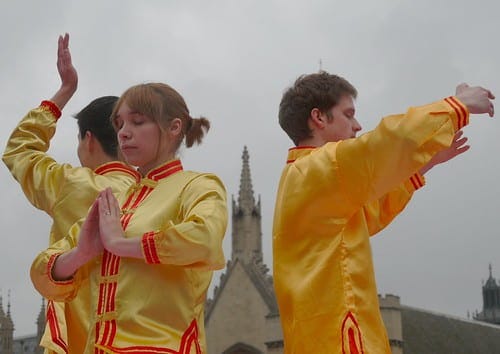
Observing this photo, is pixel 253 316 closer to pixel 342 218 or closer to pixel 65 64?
pixel 65 64

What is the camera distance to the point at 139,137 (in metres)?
3.58

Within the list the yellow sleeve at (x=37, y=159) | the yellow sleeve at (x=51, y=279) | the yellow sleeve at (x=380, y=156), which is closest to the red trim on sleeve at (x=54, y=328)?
the yellow sleeve at (x=37, y=159)

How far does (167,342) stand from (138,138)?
884 mm

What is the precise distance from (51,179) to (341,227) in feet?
5.05

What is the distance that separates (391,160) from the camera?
3.21 meters

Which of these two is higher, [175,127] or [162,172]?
[175,127]

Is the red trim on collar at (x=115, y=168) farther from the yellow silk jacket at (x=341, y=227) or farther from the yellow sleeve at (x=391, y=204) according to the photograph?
the yellow sleeve at (x=391, y=204)

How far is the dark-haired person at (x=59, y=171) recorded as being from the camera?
165 inches

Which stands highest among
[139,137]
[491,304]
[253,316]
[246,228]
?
[491,304]

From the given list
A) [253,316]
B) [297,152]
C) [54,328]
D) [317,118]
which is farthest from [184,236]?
[253,316]

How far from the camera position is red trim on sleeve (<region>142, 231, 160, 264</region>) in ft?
10.4

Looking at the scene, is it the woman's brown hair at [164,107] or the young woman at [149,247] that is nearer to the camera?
the young woman at [149,247]

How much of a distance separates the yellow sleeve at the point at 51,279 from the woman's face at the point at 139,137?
A: 1.64 ft

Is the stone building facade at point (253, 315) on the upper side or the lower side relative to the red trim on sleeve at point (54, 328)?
upper
